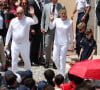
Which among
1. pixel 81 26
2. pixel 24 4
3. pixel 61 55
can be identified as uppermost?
pixel 24 4

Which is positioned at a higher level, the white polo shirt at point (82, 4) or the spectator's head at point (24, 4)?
the spectator's head at point (24, 4)

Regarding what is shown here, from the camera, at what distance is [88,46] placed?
9.94m

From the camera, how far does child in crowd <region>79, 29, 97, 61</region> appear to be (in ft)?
32.5

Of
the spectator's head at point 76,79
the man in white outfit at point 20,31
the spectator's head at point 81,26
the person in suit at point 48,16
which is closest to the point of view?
the spectator's head at point 76,79

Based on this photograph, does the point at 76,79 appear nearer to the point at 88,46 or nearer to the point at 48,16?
the point at 88,46

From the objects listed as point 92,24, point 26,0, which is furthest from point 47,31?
point 92,24

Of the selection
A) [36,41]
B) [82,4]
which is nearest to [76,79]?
[36,41]

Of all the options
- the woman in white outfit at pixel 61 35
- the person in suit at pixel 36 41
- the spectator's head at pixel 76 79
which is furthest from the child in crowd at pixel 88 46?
the spectator's head at pixel 76 79

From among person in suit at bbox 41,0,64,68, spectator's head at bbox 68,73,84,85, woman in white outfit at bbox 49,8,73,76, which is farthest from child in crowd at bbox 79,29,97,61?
spectator's head at bbox 68,73,84,85

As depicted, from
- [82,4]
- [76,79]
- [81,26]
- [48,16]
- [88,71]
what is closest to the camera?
[76,79]

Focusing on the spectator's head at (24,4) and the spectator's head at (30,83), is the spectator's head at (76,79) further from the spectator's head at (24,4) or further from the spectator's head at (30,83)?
the spectator's head at (24,4)

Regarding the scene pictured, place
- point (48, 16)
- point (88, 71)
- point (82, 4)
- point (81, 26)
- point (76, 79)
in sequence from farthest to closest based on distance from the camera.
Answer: point (82, 4) → point (48, 16) → point (81, 26) → point (88, 71) → point (76, 79)

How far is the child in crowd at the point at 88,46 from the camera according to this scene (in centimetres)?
992

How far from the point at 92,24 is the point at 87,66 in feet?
19.3
